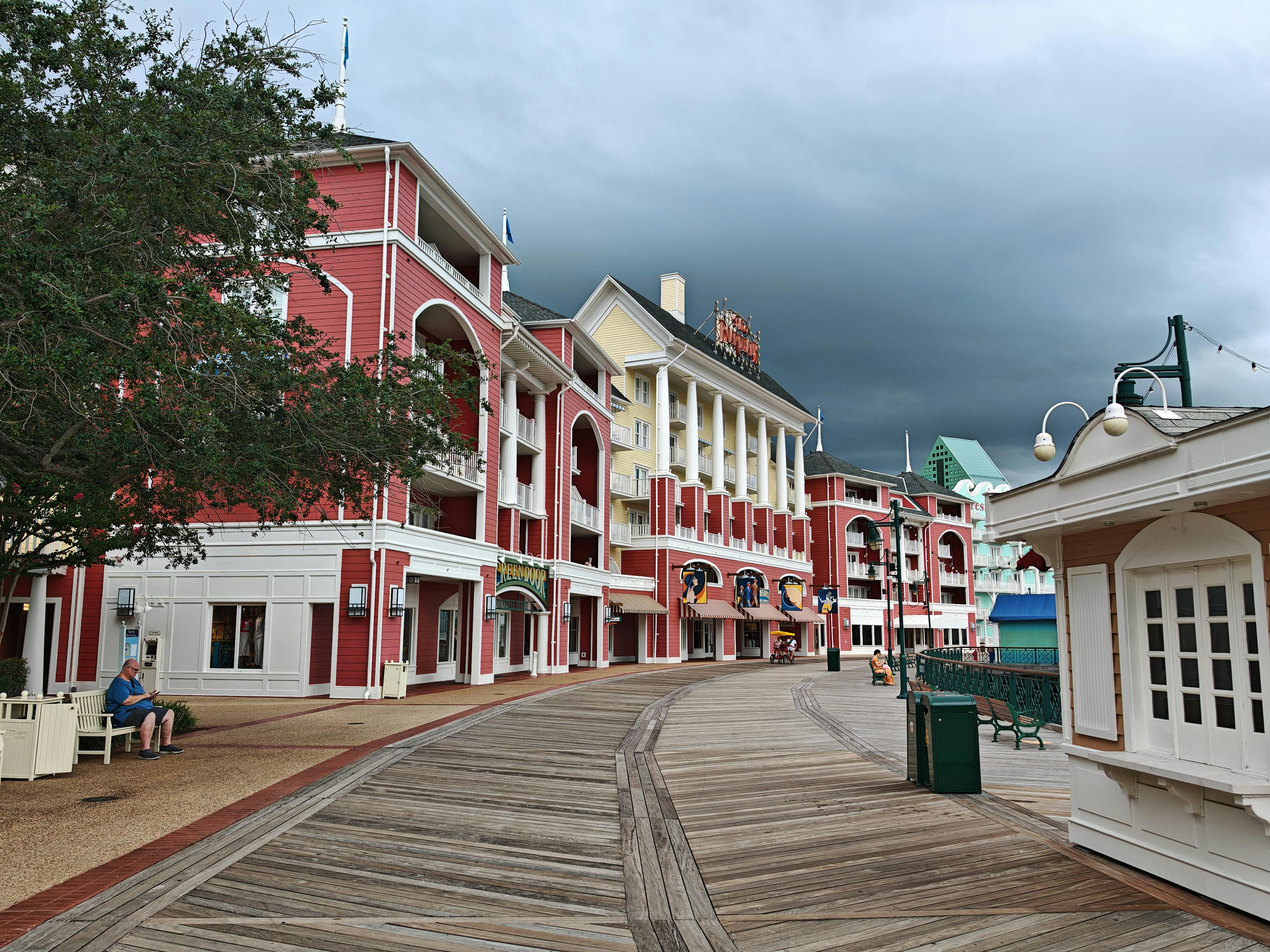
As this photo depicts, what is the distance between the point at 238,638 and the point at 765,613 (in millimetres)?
33946

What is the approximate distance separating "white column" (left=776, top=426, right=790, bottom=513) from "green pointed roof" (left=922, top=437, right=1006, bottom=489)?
58.5 meters

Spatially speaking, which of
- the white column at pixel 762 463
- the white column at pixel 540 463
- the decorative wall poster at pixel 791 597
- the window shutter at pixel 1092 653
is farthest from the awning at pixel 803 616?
the window shutter at pixel 1092 653

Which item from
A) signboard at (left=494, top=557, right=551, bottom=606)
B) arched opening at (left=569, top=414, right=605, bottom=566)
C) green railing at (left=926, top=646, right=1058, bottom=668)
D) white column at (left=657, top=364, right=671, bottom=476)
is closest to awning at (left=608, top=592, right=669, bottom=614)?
arched opening at (left=569, top=414, right=605, bottom=566)

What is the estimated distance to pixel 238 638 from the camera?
2308 cm

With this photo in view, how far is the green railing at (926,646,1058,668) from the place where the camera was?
35.0 m

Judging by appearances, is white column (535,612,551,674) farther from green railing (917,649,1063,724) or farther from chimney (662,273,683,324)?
chimney (662,273,683,324)

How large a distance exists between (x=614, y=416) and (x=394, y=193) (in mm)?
23514

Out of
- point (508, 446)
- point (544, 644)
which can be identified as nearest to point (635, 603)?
point (544, 644)

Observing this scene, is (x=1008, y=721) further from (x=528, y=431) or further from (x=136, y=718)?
(x=528, y=431)

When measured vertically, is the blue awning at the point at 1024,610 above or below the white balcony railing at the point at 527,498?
below

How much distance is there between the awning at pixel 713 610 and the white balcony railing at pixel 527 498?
1497 centimetres

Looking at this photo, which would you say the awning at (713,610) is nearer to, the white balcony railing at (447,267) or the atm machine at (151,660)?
the white balcony railing at (447,267)

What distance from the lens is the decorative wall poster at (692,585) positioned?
44.8 meters

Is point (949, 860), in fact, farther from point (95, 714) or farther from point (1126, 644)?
point (95, 714)
